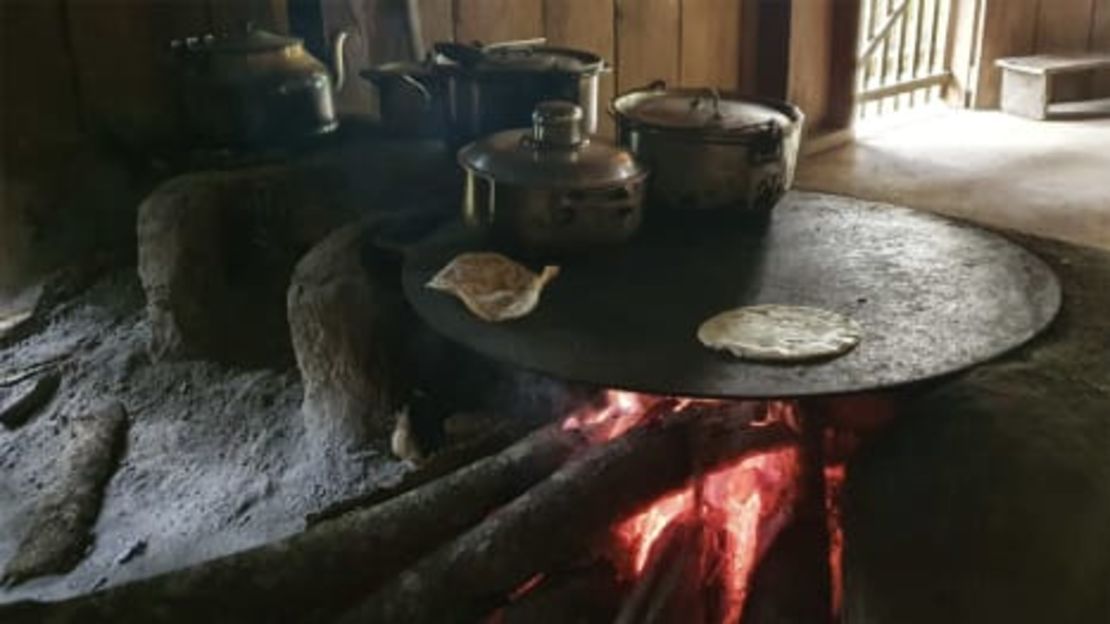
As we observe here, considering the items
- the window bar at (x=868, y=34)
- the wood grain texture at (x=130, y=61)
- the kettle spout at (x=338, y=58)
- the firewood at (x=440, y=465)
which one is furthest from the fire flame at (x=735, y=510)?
the window bar at (x=868, y=34)

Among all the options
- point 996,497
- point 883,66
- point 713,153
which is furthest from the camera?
point 883,66

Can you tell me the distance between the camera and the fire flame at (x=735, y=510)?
5.41ft

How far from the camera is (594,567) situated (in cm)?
158

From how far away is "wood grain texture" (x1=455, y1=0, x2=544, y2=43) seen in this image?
3385mm

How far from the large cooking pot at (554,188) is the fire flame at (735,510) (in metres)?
0.32

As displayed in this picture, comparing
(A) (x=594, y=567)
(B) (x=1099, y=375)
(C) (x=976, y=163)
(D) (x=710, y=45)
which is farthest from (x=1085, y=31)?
(A) (x=594, y=567)

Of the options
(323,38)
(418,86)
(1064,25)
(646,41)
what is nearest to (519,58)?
(418,86)

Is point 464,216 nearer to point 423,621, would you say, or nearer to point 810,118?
point 423,621

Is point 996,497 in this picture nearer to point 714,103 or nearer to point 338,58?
point 714,103

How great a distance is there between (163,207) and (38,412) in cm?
48

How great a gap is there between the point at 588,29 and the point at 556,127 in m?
2.07

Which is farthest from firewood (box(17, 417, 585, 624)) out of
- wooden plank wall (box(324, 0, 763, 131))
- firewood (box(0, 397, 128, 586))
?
wooden plank wall (box(324, 0, 763, 131))

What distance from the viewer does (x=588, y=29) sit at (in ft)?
12.3

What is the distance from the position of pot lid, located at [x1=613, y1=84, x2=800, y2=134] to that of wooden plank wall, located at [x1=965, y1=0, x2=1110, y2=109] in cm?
385
